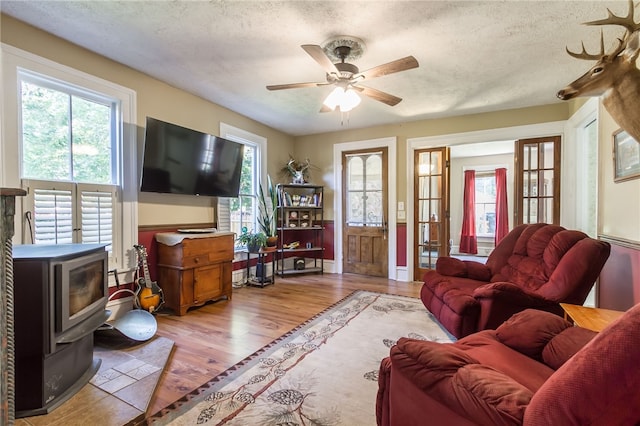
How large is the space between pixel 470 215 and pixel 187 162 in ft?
21.6

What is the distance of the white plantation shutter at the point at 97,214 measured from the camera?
271 centimetres

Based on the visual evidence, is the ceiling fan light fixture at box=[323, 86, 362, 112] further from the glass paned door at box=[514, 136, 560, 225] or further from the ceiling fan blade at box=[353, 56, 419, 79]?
the glass paned door at box=[514, 136, 560, 225]

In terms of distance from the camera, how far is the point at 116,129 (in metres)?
2.97

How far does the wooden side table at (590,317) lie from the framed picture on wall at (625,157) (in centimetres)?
110

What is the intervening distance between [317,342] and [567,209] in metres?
3.59

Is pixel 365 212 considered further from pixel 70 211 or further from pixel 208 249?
pixel 70 211

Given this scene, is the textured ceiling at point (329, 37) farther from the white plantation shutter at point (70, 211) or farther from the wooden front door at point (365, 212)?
the wooden front door at point (365, 212)

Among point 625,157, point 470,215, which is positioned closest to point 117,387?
point 625,157

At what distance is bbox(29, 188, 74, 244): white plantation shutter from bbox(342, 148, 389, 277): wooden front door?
3.78 meters

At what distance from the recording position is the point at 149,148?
3035 millimetres

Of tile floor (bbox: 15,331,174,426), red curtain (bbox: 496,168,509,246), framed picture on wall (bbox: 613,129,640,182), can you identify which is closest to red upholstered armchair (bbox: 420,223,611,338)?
framed picture on wall (bbox: 613,129,640,182)

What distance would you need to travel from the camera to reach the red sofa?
2.39 ft

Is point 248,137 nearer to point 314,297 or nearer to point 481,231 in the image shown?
point 314,297

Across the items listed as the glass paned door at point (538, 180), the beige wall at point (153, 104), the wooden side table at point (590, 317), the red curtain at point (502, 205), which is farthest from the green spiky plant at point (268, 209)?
the red curtain at point (502, 205)
